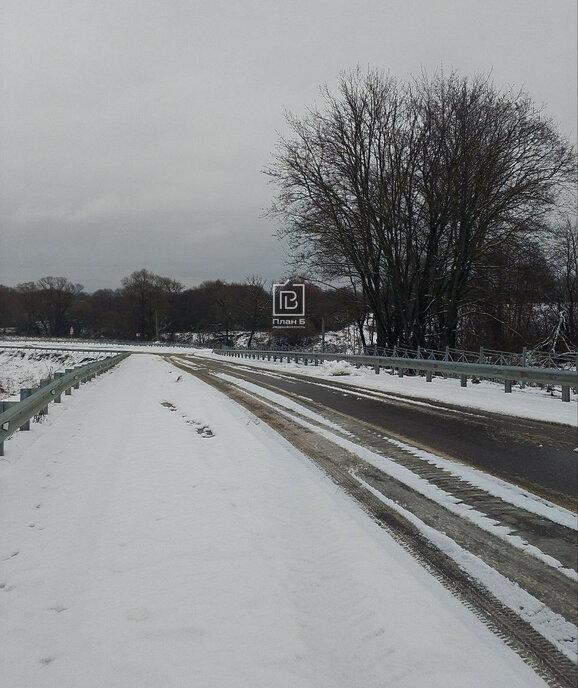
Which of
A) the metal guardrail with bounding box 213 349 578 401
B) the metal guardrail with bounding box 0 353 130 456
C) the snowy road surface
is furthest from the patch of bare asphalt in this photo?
the metal guardrail with bounding box 213 349 578 401

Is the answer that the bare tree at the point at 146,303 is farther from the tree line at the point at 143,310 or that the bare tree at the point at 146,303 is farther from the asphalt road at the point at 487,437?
the asphalt road at the point at 487,437

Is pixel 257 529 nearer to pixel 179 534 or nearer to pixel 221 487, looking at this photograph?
pixel 179 534

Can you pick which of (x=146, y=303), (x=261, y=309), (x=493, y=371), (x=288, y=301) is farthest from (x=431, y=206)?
(x=146, y=303)

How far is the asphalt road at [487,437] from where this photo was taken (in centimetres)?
505

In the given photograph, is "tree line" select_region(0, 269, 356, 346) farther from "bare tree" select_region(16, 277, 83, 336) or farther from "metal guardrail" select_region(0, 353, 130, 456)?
"metal guardrail" select_region(0, 353, 130, 456)

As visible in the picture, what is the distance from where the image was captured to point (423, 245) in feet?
86.9

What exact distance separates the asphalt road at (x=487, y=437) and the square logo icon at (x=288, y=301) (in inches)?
2127

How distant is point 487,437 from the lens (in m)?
7.02

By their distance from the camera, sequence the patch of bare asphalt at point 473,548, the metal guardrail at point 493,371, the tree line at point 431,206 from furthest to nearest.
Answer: the tree line at point 431,206, the metal guardrail at point 493,371, the patch of bare asphalt at point 473,548

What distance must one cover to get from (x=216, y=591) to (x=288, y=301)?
66.9m

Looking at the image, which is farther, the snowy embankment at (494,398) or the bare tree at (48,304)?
the bare tree at (48,304)

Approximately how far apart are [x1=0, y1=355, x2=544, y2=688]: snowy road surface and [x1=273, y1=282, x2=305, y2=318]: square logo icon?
59.4 m

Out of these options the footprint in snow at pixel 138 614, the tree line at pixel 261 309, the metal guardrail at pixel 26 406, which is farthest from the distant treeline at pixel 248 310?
the footprint in snow at pixel 138 614

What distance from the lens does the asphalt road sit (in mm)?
5051
